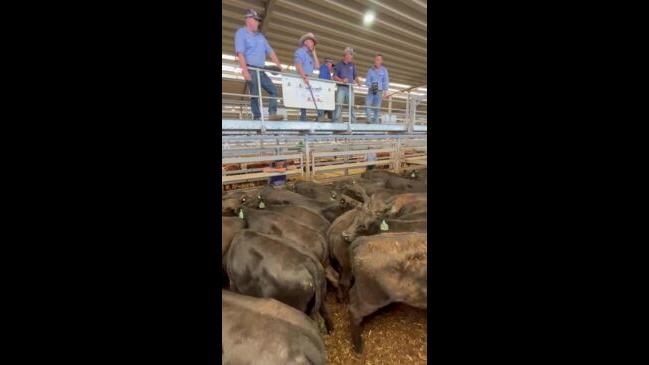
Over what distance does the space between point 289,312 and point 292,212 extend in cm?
200

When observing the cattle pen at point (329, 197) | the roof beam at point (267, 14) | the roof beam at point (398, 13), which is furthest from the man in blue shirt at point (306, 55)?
the roof beam at point (398, 13)

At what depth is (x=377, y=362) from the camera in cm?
221

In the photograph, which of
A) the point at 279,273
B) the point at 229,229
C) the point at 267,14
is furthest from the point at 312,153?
the point at 279,273

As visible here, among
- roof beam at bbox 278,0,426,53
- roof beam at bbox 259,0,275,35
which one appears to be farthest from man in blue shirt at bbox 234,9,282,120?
roof beam at bbox 278,0,426,53

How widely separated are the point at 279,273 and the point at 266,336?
0.82 metres

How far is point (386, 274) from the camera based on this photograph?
2.21m

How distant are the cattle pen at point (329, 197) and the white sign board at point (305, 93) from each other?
3 centimetres

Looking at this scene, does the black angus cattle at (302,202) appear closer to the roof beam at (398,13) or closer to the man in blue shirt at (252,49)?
the man in blue shirt at (252,49)

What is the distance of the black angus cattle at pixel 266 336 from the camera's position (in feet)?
4.57

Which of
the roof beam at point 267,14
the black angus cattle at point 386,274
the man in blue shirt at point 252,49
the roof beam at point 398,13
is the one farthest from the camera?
the roof beam at point 398,13

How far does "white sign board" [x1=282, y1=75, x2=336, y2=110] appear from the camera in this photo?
185 inches

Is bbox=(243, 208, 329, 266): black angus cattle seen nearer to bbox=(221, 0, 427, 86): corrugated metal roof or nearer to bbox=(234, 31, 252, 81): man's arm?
bbox=(234, 31, 252, 81): man's arm

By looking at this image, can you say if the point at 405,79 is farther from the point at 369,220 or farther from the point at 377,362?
the point at 377,362

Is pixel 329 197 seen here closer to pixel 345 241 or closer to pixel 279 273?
pixel 345 241
